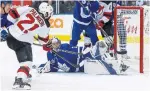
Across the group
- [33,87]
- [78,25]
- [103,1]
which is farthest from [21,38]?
[103,1]

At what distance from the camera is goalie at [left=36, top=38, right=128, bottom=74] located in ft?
12.6

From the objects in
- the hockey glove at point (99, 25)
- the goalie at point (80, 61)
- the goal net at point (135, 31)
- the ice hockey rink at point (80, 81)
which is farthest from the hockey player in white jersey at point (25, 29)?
the hockey glove at point (99, 25)

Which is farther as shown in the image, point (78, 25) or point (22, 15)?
point (78, 25)

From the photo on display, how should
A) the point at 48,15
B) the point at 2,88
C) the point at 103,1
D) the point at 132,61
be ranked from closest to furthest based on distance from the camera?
the point at 2,88, the point at 48,15, the point at 132,61, the point at 103,1

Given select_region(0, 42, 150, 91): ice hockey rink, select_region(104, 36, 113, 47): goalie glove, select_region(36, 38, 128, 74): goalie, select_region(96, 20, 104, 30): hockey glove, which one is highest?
select_region(96, 20, 104, 30): hockey glove

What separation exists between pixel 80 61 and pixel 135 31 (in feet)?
3.38

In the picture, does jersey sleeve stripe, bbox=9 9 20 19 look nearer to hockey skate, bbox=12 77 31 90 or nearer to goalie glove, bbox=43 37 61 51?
goalie glove, bbox=43 37 61 51

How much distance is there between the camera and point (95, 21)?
178 inches

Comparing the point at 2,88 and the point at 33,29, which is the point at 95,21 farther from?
the point at 2,88

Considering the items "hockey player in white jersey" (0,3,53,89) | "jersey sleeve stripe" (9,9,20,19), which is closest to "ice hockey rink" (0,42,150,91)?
"hockey player in white jersey" (0,3,53,89)

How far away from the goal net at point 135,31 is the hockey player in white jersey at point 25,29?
857mm

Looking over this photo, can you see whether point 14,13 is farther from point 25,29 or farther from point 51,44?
point 51,44

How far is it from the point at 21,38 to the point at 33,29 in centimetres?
11

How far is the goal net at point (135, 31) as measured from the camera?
3.98 m
